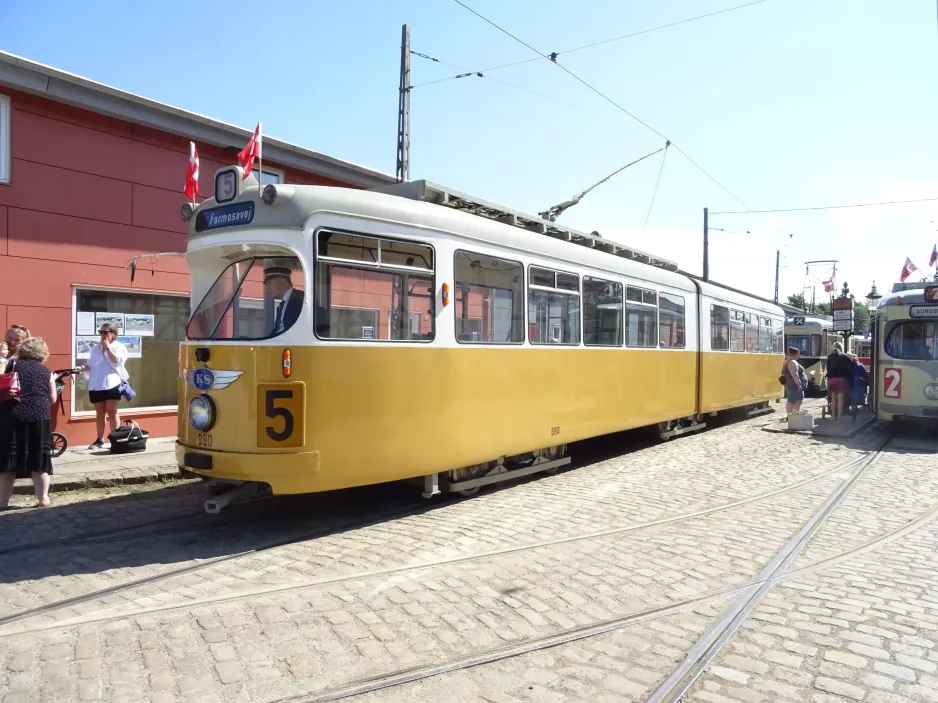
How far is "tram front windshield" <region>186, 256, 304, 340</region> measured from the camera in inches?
217

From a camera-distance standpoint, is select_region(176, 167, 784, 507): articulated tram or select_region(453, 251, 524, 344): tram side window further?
select_region(453, 251, 524, 344): tram side window

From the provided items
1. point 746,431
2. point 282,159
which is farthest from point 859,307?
point 282,159

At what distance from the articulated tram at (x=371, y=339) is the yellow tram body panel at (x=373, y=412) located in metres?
0.01

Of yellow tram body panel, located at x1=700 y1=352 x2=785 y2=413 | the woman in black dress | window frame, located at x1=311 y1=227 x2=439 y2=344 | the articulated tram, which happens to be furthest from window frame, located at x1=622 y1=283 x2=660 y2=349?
the woman in black dress

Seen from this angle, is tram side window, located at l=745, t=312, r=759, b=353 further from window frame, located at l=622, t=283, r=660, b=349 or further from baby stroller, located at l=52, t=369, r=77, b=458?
baby stroller, located at l=52, t=369, r=77, b=458

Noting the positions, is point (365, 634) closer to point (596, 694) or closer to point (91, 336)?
point (596, 694)

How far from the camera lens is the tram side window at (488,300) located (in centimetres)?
659

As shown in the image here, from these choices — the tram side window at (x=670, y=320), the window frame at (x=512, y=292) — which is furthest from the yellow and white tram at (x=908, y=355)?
the window frame at (x=512, y=292)

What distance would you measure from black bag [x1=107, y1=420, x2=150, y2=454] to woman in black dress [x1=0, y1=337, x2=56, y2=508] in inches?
97.4

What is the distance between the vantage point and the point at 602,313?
9125mm

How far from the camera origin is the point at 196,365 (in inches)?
229

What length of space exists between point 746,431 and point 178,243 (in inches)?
443

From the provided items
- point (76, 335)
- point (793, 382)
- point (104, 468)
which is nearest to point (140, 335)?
point (76, 335)

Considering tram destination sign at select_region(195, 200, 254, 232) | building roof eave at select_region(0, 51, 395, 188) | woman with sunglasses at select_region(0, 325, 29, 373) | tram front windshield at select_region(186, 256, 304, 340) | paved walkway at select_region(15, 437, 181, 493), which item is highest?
building roof eave at select_region(0, 51, 395, 188)
